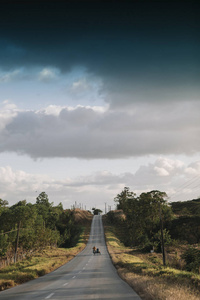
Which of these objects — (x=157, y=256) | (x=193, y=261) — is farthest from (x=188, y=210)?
(x=193, y=261)

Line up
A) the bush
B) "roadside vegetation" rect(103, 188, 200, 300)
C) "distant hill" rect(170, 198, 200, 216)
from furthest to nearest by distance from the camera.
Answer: "distant hill" rect(170, 198, 200, 216) < the bush < "roadside vegetation" rect(103, 188, 200, 300)

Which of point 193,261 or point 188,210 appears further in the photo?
point 188,210

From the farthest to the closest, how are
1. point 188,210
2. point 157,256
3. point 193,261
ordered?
point 188,210 → point 157,256 → point 193,261

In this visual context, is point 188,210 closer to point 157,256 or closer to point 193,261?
point 157,256

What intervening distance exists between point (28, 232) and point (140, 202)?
2989 centimetres

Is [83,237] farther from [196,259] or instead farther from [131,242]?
[196,259]

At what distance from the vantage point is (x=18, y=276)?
2606 centimetres

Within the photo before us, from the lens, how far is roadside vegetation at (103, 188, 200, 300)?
600 inches

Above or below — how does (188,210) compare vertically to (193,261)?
above

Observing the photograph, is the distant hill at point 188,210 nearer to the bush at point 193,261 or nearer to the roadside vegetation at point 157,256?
the roadside vegetation at point 157,256

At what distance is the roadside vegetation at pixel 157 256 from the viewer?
15.2 metres

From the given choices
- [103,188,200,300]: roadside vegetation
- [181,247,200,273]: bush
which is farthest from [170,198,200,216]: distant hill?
[181,247,200,273]: bush

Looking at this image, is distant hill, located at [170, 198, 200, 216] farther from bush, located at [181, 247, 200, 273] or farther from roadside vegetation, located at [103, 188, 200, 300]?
bush, located at [181, 247, 200, 273]

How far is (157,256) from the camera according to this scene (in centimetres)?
5394
